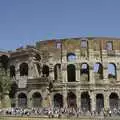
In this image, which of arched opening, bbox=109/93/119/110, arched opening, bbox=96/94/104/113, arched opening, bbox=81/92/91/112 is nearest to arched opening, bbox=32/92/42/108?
arched opening, bbox=81/92/91/112

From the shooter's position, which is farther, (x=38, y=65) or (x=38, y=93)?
(x=38, y=65)

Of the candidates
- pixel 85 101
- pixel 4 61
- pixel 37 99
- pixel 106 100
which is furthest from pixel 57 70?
pixel 106 100

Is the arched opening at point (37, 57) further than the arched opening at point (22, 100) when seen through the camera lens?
Yes

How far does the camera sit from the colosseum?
1917 inches

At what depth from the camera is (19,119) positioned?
3562 centimetres

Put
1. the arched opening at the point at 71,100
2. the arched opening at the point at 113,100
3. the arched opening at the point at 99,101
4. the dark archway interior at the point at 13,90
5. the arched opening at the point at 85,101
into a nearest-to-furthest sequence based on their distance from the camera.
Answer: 1. the dark archway interior at the point at 13,90
2. the arched opening at the point at 113,100
3. the arched opening at the point at 85,101
4. the arched opening at the point at 99,101
5. the arched opening at the point at 71,100

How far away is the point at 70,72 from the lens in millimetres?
54125

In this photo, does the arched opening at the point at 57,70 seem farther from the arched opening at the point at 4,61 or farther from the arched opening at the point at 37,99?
the arched opening at the point at 4,61

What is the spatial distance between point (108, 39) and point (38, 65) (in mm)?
10520

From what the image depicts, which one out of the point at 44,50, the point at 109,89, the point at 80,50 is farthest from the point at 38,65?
the point at 109,89

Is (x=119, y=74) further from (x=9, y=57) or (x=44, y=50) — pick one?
(x=9, y=57)

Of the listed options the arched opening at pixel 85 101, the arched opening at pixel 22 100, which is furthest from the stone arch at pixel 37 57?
the arched opening at pixel 85 101

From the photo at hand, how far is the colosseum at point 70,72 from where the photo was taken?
160 feet

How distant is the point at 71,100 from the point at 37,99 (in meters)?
5.88
